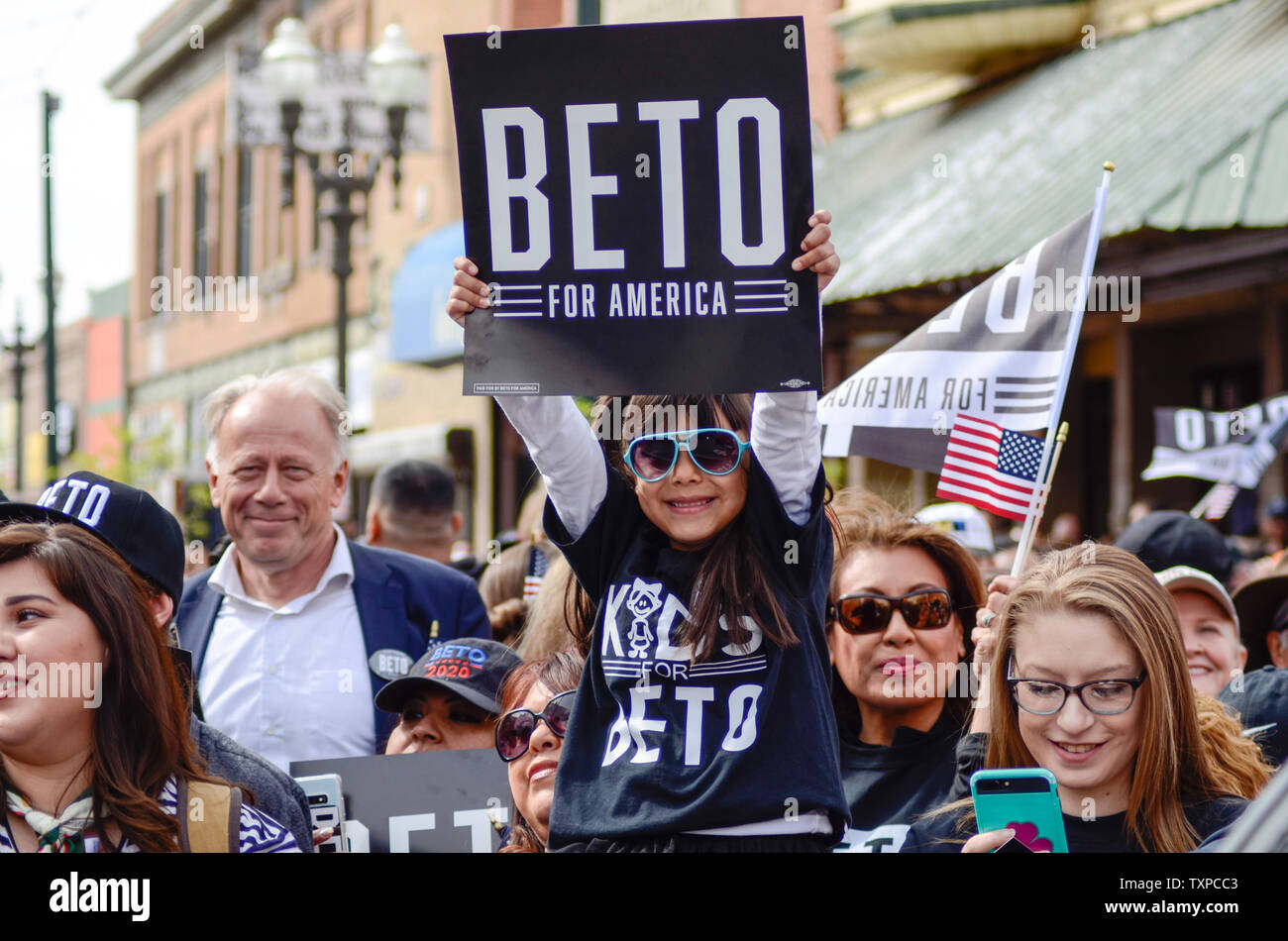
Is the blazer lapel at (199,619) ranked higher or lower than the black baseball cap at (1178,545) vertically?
lower

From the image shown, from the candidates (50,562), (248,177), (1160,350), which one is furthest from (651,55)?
(248,177)

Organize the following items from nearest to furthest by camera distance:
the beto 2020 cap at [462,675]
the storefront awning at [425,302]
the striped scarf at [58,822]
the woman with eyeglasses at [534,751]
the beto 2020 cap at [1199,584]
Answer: the striped scarf at [58,822] < the woman with eyeglasses at [534,751] < the beto 2020 cap at [462,675] < the beto 2020 cap at [1199,584] < the storefront awning at [425,302]

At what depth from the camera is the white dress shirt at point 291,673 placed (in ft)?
14.4

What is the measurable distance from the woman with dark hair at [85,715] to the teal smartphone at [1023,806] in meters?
1.26

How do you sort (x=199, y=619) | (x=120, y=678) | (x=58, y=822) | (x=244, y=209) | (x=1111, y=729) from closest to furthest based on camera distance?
(x=58, y=822) < (x=120, y=678) < (x=1111, y=729) < (x=199, y=619) < (x=244, y=209)

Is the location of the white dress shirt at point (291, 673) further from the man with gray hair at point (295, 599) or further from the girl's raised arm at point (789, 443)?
the girl's raised arm at point (789, 443)

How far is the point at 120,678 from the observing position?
2887 millimetres

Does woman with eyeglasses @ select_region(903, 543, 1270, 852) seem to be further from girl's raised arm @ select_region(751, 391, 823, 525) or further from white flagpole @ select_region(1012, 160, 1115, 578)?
white flagpole @ select_region(1012, 160, 1115, 578)

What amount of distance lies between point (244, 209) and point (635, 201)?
2943 centimetres

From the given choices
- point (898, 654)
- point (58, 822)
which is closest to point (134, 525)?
point (58, 822)

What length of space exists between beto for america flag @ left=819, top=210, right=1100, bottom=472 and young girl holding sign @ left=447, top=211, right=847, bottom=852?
1396 mm

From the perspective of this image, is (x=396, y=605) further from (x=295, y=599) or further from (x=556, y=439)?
(x=556, y=439)

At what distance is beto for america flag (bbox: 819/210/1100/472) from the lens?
444 centimetres

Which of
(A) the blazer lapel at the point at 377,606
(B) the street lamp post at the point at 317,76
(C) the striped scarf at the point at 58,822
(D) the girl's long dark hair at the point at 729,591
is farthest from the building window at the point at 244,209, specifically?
(C) the striped scarf at the point at 58,822
